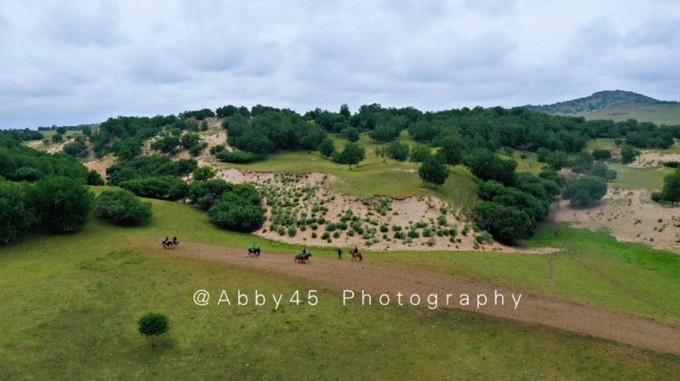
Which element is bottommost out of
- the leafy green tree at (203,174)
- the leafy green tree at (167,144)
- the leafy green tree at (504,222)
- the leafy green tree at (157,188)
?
the leafy green tree at (504,222)

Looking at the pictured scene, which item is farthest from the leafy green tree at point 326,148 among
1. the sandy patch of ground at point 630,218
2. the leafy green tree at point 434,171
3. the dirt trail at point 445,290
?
the dirt trail at point 445,290

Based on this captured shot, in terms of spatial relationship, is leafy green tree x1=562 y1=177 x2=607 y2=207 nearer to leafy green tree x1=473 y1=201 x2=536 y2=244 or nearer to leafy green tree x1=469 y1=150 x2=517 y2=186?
leafy green tree x1=469 y1=150 x2=517 y2=186

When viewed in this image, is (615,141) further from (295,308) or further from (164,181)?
(295,308)

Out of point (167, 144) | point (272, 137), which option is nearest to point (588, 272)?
point (272, 137)

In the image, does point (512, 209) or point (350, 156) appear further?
point (350, 156)

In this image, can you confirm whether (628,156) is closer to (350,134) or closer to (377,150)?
(377,150)

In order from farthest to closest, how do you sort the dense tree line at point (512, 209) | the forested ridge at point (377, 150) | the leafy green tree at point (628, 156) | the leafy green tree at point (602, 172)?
the leafy green tree at point (628, 156), the leafy green tree at point (602, 172), the forested ridge at point (377, 150), the dense tree line at point (512, 209)

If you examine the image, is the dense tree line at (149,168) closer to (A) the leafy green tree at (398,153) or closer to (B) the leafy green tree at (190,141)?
(B) the leafy green tree at (190,141)
